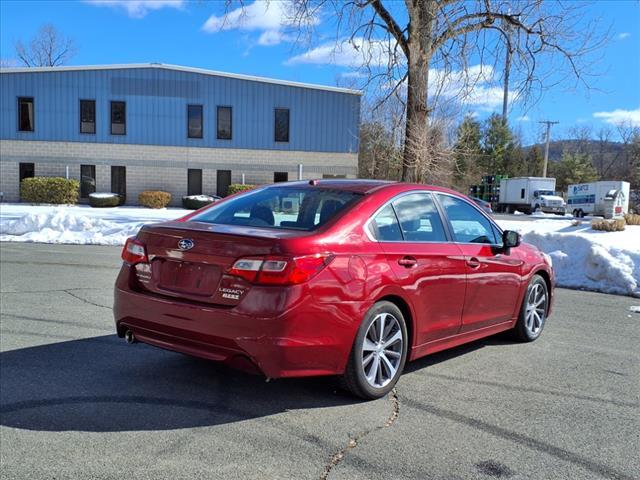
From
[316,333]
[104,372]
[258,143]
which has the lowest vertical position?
[104,372]

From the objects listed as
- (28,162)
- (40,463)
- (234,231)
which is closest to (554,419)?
(234,231)

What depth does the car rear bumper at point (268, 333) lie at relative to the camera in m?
3.50

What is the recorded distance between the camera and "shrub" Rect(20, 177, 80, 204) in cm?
3175

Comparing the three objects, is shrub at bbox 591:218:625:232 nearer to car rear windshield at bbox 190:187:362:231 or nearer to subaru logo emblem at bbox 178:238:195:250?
car rear windshield at bbox 190:187:362:231

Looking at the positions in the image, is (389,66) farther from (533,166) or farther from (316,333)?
(533,166)

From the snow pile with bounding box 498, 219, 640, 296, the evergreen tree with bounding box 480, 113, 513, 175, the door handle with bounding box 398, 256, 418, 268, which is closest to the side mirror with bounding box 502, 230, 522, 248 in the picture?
the door handle with bounding box 398, 256, 418, 268

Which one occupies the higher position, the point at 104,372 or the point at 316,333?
the point at 316,333

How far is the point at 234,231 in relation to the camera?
3.84 m

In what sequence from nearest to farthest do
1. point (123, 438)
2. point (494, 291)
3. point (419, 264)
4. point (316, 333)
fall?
1. point (123, 438)
2. point (316, 333)
3. point (419, 264)
4. point (494, 291)

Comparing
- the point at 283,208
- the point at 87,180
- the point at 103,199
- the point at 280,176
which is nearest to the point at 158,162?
the point at 103,199

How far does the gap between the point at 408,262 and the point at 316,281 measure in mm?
904

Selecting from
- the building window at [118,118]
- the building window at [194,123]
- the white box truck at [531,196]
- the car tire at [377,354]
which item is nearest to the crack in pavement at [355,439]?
the car tire at [377,354]

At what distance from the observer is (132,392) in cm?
408

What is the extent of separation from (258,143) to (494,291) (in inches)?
1178
